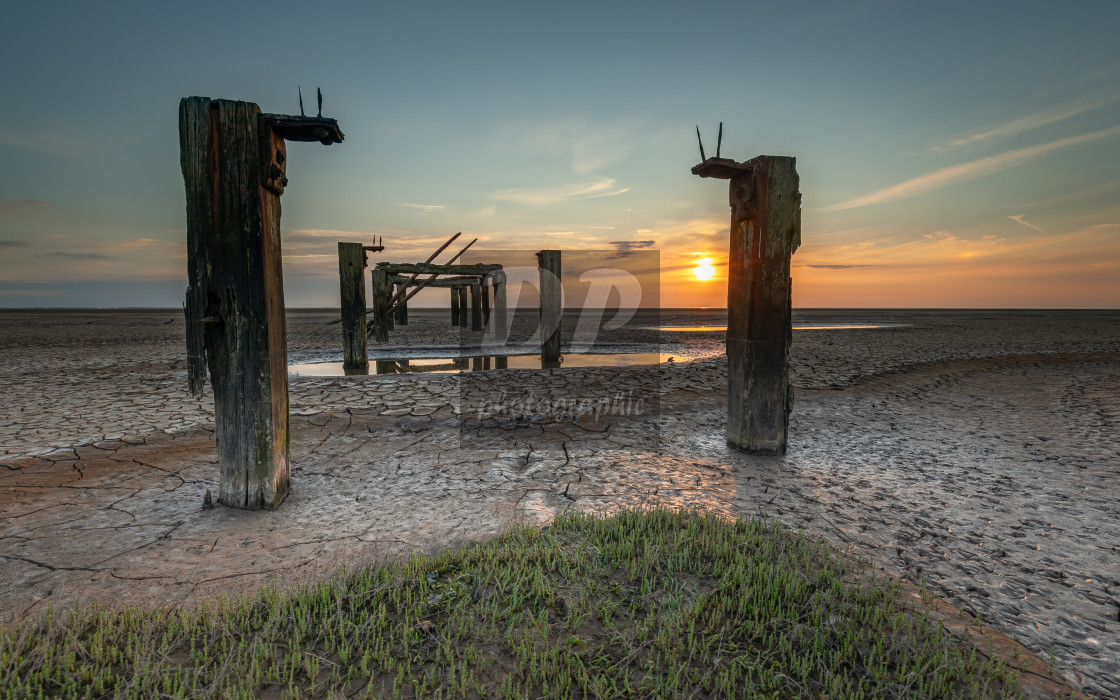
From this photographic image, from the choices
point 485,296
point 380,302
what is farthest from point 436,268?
point 485,296

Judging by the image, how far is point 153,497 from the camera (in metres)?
3.89

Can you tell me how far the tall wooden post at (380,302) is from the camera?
15.7 metres

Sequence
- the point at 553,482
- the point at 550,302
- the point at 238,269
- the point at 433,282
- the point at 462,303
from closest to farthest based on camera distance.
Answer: the point at 238,269 → the point at 553,482 → the point at 550,302 → the point at 433,282 → the point at 462,303

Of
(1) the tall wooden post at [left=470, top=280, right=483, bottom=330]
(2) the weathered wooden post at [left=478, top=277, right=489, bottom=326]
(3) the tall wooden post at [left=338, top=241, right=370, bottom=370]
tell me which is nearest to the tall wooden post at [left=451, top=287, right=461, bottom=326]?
(2) the weathered wooden post at [left=478, top=277, right=489, bottom=326]

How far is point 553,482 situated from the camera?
4391mm

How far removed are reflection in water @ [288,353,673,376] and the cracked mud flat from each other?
6.16 feet

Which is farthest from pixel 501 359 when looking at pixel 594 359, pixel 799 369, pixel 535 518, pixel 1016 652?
pixel 1016 652

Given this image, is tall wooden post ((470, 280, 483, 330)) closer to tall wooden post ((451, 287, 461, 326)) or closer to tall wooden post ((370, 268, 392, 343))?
tall wooden post ((451, 287, 461, 326))

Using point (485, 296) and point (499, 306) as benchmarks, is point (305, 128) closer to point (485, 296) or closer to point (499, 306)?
point (499, 306)

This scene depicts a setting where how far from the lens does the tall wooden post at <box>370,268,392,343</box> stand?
51.5 feet

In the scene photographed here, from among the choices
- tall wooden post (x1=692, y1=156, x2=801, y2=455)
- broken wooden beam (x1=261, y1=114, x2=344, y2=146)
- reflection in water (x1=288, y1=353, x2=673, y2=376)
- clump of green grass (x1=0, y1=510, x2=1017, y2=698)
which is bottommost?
clump of green grass (x1=0, y1=510, x2=1017, y2=698)

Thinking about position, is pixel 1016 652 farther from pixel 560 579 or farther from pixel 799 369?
pixel 799 369

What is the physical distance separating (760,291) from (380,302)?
1365cm

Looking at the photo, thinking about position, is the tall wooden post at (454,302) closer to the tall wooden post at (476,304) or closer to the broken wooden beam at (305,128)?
the tall wooden post at (476,304)
